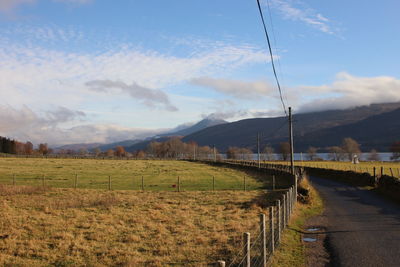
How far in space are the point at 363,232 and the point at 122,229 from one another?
429 inches

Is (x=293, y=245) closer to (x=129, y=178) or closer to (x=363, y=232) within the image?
(x=363, y=232)

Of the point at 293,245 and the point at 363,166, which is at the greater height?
the point at 363,166

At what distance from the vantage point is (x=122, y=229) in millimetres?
17719

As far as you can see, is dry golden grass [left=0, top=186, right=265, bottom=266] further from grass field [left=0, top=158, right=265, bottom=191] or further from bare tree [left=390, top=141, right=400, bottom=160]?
bare tree [left=390, top=141, right=400, bottom=160]

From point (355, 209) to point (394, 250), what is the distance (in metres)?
10.3

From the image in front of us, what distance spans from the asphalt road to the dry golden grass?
3752 mm

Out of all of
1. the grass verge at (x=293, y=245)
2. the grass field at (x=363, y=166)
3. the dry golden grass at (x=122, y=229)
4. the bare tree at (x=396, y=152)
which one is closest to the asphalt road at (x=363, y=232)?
the grass verge at (x=293, y=245)

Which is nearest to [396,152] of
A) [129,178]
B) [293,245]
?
[129,178]

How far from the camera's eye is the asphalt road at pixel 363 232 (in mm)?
11625

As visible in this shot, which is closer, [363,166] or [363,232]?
[363,232]

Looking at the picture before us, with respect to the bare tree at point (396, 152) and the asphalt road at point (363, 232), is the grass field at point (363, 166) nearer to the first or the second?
the asphalt road at point (363, 232)

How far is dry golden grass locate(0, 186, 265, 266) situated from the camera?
508 inches

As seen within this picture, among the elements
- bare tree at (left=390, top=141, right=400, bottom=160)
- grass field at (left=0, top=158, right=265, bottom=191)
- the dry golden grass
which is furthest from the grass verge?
bare tree at (left=390, top=141, right=400, bottom=160)

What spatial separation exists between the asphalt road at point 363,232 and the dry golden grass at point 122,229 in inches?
148
